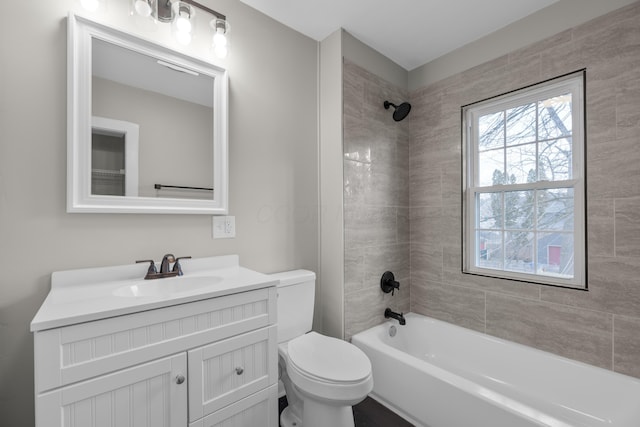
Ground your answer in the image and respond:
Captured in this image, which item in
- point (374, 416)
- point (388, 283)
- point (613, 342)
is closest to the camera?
point (613, 342)

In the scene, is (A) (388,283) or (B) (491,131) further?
(A) (388,283)

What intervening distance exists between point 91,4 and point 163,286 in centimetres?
130

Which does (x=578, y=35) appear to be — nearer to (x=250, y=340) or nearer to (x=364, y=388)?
(x=364, y=388)

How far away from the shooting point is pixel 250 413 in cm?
127

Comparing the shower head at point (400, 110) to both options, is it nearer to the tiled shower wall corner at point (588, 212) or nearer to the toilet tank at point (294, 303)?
the tiled shower wall corner at point (588, 212)

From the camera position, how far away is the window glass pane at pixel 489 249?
2.15 metres

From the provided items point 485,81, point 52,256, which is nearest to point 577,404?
point 485,81

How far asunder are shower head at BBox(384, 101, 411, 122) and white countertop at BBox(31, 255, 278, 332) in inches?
62.8

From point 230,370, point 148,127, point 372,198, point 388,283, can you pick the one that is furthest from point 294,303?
point 148,127

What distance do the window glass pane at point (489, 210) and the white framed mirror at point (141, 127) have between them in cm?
189

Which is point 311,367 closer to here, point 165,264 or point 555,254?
point 165,264

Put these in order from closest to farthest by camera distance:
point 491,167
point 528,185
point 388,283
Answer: point 528,185, point 491,167, point 388,283

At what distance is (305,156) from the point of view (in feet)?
6.89

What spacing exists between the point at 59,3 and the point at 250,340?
166 centimetres
